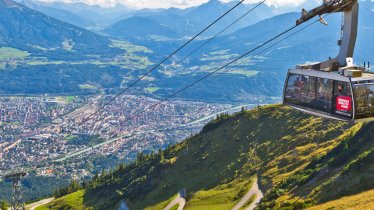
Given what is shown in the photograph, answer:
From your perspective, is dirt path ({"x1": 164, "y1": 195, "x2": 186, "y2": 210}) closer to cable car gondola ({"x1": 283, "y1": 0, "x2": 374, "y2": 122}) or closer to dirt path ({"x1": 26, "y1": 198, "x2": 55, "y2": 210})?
cable car gondola ({"x1": 283, "y1": 0, "x2": 374, "y2": 122})

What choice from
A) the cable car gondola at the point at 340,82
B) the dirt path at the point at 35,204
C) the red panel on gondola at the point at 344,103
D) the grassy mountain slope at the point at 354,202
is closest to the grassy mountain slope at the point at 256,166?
the grassy mountain slope at the point at 354,202


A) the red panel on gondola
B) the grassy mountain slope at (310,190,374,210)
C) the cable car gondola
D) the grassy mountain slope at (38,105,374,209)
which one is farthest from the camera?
the grassy mountain slope at (38,105,374,209)

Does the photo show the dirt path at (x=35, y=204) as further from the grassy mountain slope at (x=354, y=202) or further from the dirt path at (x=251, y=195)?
the grassy mountain slope at (x=354, y=202)

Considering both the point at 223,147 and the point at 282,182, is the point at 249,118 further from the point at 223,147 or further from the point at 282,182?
the point at 282,182

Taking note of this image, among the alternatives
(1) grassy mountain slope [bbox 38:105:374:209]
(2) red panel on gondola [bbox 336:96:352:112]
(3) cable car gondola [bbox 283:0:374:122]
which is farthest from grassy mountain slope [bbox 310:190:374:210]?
(2) red panel on gondola [bbox 336:96:352:112]

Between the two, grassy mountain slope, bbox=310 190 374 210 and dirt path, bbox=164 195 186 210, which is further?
dirt path, bbox=164 195 186 210

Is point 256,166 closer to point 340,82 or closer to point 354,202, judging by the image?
point 354,202

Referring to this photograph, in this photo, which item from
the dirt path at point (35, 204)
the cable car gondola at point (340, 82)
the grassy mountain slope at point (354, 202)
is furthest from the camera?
the dirt path at point (35, 204)
